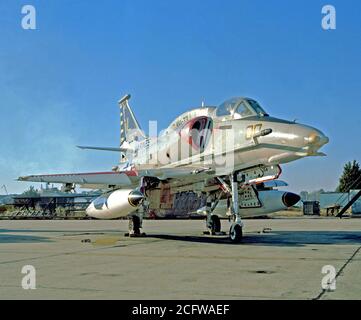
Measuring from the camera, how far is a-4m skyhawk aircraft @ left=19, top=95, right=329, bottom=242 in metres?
12.7

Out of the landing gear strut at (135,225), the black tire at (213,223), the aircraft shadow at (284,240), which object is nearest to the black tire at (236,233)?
the aircraft shadow at (284,240)

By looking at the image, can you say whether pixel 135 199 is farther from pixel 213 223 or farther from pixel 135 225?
pixel 213 223

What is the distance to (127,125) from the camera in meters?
24.3

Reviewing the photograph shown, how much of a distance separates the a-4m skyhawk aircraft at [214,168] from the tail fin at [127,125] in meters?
3.63

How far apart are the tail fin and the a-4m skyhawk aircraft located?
11.9 ft

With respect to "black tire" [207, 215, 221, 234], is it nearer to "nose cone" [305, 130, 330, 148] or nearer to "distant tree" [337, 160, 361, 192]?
"nose cone" [305, 130, 330, 148]

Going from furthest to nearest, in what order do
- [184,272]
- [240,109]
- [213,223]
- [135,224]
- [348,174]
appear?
[348,174] → [213,223] → [135,224] → [240,109] → [184,272]

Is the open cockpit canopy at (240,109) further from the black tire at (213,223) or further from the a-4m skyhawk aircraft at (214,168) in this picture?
the black tire at (213,223)

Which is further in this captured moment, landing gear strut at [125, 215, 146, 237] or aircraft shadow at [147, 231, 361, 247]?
landing gear strut at [125, 215, 146, 237]

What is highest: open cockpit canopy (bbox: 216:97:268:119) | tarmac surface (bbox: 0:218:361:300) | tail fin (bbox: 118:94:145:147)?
tail fin (bbox: 118:94:145:147)

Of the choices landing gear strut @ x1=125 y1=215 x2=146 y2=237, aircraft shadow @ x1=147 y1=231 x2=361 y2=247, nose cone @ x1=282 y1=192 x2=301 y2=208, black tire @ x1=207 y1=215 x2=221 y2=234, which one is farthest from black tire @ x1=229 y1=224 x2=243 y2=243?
landing gear strut @ x1=125 y1=215 x2=146 y2=237

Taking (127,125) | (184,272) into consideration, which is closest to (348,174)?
(127,125)

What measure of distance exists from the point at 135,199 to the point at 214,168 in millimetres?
2750

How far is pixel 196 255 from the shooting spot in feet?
36.2
